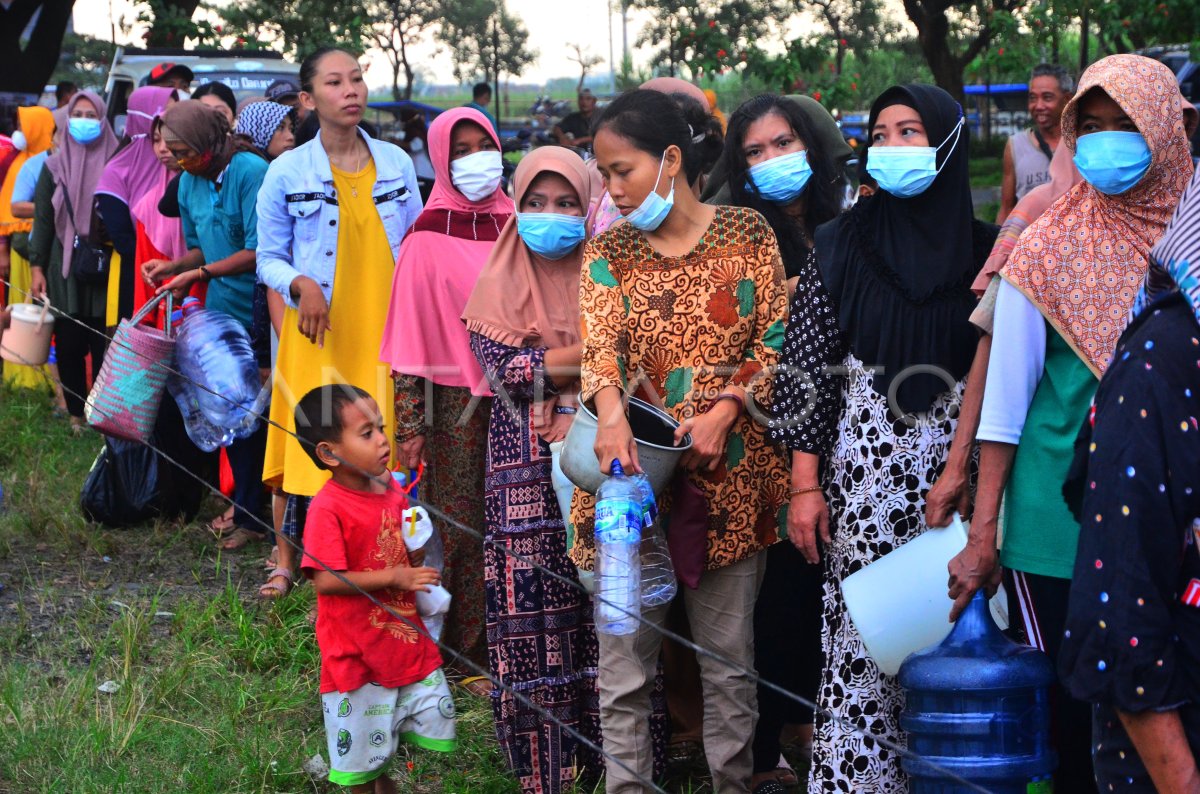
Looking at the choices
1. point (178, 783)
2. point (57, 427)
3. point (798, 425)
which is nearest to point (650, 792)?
point (798, 425)

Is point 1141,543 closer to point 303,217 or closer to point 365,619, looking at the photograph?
point 365,619

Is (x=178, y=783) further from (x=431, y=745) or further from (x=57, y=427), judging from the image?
(x=57, y=427)

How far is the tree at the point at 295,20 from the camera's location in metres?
20.0

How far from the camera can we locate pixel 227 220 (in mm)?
5699

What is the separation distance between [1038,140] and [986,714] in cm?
584

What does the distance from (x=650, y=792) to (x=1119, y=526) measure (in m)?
1.84

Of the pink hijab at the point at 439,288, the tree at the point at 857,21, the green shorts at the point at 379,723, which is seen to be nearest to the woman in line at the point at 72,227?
the pink hijab at the point at 439,288

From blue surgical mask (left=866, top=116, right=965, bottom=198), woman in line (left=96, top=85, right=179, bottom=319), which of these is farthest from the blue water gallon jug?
woman in line (left=96, top=85, right=179, bottom=319)

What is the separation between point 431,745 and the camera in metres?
3.46

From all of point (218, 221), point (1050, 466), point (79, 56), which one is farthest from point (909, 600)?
point (79, 56)

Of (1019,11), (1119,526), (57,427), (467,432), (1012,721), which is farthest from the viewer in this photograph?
(1019,11)

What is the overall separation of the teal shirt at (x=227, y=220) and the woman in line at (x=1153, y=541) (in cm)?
429

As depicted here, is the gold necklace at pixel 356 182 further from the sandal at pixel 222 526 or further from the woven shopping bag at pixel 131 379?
the sandal at pixel 222 526

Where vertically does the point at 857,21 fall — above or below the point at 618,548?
above
